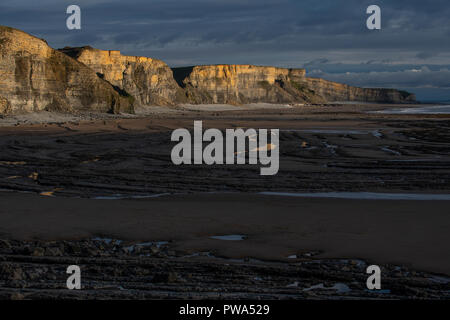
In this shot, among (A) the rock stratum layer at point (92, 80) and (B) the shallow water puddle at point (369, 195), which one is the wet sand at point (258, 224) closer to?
(B) the shallow water puddle at point (369, 195)

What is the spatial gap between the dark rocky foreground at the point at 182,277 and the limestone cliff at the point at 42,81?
44532 millimetres

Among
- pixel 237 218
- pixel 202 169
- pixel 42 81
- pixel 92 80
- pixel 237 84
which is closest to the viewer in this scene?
pixel 237 218

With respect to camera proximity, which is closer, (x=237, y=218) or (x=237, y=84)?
(x=237, y=218)

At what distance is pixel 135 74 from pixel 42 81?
4459 cm

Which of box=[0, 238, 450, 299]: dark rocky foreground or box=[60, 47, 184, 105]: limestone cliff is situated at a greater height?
box=[60, 47, 184, 105]: limestone cliff

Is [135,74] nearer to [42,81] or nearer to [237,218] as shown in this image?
[42,81]

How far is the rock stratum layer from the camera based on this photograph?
172ft

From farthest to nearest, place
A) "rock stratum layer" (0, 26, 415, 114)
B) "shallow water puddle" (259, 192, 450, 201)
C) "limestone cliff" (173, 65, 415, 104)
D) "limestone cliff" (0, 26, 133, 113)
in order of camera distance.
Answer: "limestone cliff" (173, 65, 415, 104) < "rock stratum layer" (0, 26, 415, 114) < "limestone cliff" (0, 26, 133, 113) < "shallow water puddle" (259, 192, 450, 201)

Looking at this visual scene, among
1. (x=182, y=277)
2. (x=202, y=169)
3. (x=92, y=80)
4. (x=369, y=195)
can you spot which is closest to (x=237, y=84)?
(x=92, y=80)

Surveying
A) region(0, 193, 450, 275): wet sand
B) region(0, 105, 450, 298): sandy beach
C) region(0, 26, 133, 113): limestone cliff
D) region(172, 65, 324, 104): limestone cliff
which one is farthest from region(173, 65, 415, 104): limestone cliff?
region(0, 193, 450, 275): wet sand

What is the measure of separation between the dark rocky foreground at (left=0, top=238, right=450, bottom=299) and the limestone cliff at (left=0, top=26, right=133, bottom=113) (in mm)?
44532

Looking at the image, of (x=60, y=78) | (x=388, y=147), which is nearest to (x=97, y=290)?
(x=388, y=147)

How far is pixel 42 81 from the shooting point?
56656 mm

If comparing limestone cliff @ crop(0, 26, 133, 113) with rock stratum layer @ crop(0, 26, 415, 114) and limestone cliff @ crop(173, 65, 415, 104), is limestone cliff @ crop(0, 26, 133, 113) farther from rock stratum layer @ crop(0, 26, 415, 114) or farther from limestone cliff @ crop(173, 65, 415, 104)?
limestone cliff @ crop(173, 65, 415, 104)
